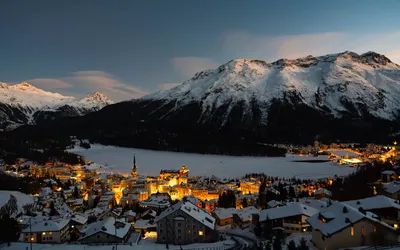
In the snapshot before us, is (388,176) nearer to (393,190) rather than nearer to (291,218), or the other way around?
(393,190)

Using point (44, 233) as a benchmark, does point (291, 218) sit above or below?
above

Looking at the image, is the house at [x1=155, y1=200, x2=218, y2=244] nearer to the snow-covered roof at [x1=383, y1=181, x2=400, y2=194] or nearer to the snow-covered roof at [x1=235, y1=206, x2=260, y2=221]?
the snow-covered roof at [x1=235, y1=206, x2=260, y2=221]

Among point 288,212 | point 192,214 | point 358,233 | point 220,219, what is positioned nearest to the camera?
point 358,233

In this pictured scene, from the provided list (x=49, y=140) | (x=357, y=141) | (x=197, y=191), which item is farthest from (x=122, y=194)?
(x=357, y=141)

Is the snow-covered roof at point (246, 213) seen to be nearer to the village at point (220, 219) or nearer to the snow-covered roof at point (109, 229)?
the village at point (220, 219)

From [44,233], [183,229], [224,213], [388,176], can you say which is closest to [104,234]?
[44,233]

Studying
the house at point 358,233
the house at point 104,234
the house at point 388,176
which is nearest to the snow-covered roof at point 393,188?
the house at point 388,176
